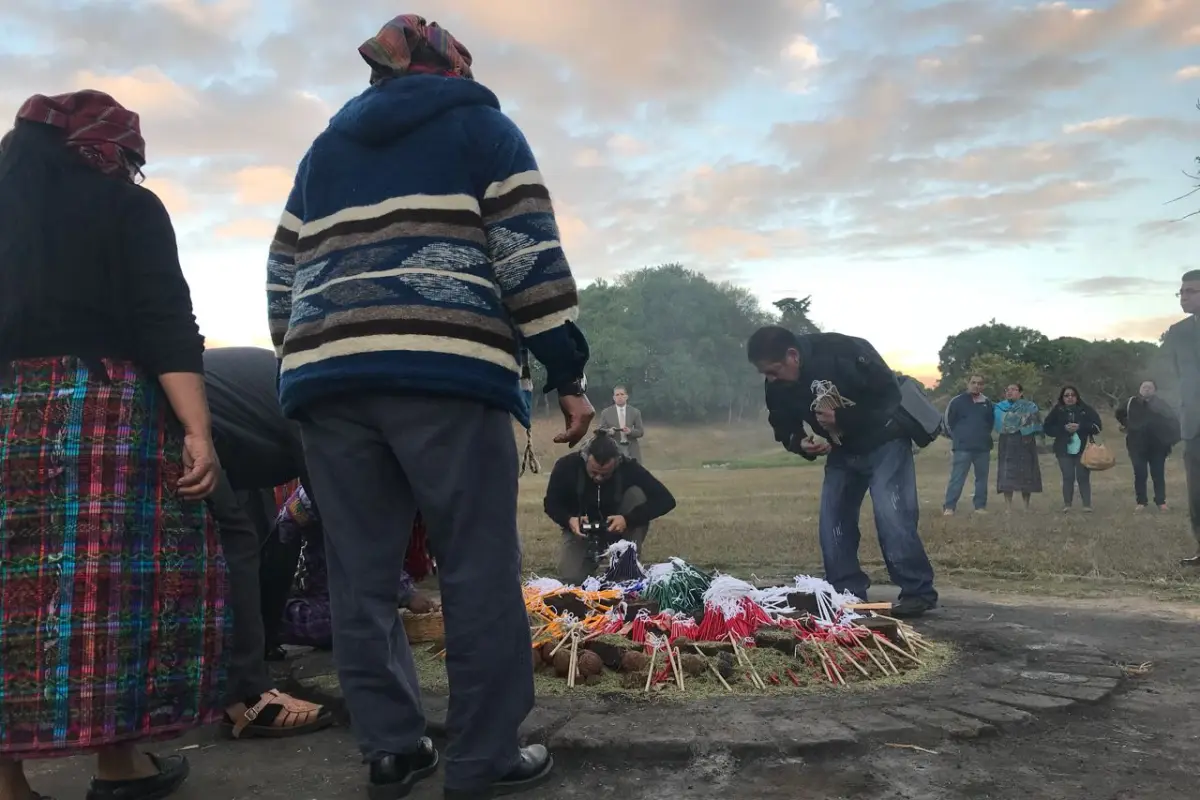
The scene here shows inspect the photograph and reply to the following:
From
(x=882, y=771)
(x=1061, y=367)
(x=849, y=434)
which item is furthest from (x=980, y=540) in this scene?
(x=1061, y=367)

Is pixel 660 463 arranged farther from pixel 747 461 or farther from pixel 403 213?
pixel 403 213

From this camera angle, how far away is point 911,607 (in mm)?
4879

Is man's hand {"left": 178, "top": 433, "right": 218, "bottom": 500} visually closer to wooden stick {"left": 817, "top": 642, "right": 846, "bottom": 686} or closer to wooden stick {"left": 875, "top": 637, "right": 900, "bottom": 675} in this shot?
wooden stick {"left": 817, "top": 642, "right": 846, "bottom": 686}

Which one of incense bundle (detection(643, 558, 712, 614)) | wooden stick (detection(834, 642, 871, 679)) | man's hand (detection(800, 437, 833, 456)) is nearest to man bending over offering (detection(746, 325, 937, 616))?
man's hand (detection(800, 437, 833, 456))

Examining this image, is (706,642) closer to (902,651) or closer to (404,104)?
(902,651)

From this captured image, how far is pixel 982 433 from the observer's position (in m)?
12.1

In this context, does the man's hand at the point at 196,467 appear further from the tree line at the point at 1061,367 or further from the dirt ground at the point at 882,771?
the tree line at the point at 1061,367

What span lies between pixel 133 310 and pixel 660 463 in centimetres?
3071

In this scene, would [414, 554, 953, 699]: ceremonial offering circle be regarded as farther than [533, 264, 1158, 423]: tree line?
No

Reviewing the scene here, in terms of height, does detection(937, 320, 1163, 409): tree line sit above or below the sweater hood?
above

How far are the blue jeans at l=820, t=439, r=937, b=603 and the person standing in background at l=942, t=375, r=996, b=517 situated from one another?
6801mm

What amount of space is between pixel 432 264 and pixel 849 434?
11.4 feet

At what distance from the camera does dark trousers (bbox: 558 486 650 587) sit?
6.41m

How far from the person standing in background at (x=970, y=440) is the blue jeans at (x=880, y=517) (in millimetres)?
6801
